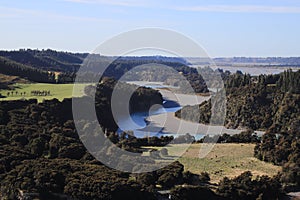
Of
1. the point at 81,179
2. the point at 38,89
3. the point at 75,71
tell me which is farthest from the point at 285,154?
the point at 75,71

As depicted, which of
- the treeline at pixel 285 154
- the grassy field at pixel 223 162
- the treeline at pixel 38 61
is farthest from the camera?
the treeline at pixel 38 61

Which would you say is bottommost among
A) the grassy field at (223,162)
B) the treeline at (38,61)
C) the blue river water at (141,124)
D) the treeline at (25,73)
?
the grassy field at (223,162)

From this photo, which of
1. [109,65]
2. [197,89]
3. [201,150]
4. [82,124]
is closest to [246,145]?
[201,150]

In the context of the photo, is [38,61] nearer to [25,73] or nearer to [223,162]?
[25,73]

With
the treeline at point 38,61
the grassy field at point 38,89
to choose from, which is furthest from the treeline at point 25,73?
the treeline at point 38,61

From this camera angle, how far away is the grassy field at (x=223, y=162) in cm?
2681

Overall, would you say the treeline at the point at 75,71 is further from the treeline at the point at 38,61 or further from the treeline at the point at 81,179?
the treeline at the point at 81,179

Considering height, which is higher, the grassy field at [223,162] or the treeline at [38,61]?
the treeline at [38,61]

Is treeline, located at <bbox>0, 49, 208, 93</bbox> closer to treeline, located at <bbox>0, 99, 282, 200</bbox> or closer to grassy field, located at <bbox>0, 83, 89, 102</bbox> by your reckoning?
grassy field, located at <bbox>0, 83, 89, 102</bbox>

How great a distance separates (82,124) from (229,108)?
73.7ft

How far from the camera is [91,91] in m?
48.5

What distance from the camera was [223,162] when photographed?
96.4ft

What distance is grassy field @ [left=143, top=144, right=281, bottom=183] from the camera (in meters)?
26.8

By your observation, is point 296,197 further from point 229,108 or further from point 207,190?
point 229,108
